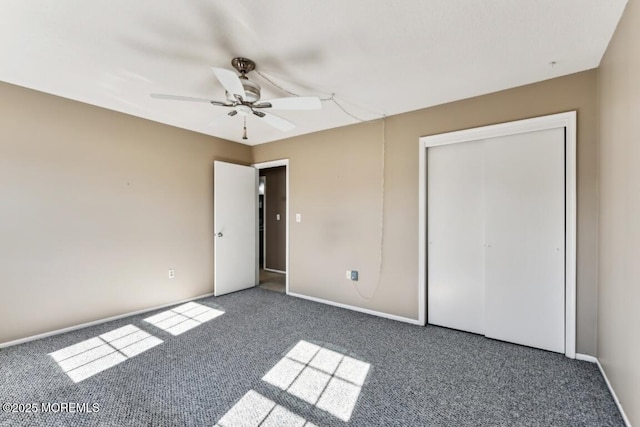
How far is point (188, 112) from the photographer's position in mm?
3344

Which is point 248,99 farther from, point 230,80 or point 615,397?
point 615,397

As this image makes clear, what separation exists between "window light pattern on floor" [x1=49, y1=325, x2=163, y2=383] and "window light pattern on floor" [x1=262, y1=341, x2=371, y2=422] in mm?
1326

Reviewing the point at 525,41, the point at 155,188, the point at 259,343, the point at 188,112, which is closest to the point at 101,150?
the point at 155,188

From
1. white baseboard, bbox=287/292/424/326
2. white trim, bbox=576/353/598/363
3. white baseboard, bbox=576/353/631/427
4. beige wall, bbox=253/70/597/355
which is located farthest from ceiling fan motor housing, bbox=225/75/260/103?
white trim, bbox=576/353/598/363

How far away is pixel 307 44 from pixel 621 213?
2311mm

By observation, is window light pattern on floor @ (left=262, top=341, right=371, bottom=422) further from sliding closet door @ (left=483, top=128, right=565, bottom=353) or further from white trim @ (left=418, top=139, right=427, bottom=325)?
sliding closet door @ (left=483, top=128, right=565, bottom=353)

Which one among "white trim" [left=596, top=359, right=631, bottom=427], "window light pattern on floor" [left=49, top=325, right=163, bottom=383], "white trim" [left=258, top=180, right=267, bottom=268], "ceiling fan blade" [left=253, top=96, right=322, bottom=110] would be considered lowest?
"window light pattern on floor" [left=49, top=325, right=163, bottom=383]

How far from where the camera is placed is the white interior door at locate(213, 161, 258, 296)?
430 cm

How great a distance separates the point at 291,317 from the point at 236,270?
1.50 m

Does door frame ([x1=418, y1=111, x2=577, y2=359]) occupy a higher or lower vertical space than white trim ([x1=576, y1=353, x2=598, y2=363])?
higher

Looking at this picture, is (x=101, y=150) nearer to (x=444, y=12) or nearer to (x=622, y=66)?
(x=444, y=12)

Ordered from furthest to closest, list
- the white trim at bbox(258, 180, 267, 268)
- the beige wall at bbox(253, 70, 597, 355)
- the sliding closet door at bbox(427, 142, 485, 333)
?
the white trim at bbox(258, 180, 267, 268), the sliding closet door at bbox(427, 142, 485, 333), the beige wall at bbox(253, 70, 597, 355)

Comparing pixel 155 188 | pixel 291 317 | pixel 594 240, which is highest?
pixel 155 188

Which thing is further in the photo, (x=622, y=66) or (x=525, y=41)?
(x=525, y=41)
